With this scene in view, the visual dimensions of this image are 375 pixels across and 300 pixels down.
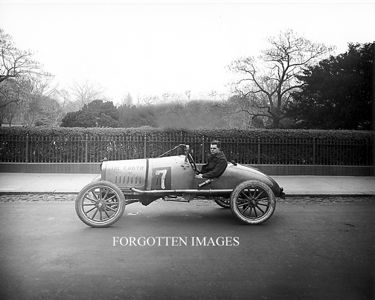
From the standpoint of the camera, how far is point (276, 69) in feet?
76.1

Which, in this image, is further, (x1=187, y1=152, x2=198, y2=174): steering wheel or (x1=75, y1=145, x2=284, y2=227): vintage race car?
(x1=187, y1=152, x2=198, y2=174): steering wheel

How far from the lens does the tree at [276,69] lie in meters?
20.2

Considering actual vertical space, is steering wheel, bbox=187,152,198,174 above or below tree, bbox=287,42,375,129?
below

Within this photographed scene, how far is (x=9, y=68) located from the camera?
16109 millimetres

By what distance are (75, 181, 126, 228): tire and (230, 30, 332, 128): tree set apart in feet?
50.7

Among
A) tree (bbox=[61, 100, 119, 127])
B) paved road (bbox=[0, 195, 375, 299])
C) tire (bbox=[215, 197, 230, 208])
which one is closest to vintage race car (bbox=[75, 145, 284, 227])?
paved road (bbox=[0, 195, 375, 299])

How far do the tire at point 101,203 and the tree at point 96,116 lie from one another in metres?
6.48

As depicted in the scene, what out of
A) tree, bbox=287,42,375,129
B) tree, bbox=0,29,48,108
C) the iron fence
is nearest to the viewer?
the iron fence

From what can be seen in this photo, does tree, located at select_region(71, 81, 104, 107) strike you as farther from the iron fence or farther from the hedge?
the iron fence

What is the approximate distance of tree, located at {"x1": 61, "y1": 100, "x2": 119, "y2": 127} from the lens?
13.2m

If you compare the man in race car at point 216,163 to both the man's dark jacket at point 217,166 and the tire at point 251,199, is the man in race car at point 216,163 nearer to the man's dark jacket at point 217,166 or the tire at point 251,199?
the man's dark jacket at point 217,166

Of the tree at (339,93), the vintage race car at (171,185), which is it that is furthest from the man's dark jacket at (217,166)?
the tree at (339,93)

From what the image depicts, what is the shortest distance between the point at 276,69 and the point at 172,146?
1223cm

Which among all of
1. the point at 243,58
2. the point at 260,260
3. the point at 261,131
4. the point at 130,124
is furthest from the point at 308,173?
the point at 243,58
